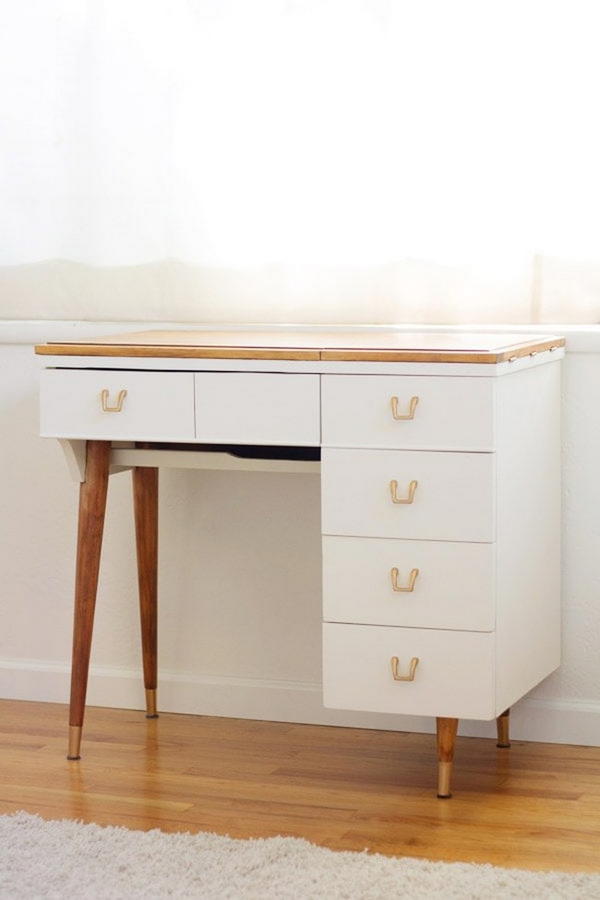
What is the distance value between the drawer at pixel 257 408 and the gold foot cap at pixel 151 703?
702mm

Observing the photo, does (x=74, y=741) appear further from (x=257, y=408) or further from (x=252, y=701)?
(x=257, y=408)

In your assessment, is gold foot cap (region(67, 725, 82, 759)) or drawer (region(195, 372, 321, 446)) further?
gold foot cap (region(67, 725, 82, 759))

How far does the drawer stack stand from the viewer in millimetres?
2219

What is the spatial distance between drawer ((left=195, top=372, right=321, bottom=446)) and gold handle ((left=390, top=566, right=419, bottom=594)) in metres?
0.23

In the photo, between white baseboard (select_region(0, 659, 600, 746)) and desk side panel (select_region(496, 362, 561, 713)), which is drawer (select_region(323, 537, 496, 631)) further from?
white baseboard (select_region(0, 659, 600, 746))

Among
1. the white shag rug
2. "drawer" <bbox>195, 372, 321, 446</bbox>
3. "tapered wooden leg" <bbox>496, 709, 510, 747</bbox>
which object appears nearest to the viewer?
the white shag rug

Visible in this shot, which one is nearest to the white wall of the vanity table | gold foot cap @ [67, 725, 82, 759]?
the vanity table

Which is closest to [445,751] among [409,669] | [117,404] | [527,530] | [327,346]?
[409,669]

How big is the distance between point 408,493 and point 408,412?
0.12 m

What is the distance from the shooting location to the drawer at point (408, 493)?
2.22 meters

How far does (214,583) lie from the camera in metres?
2.88

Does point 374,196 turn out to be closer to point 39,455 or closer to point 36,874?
point 39,455

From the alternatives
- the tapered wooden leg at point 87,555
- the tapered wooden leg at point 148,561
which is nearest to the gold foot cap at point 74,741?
the tapered wooden leg at point 87,555

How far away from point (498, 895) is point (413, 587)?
0.51 meters
